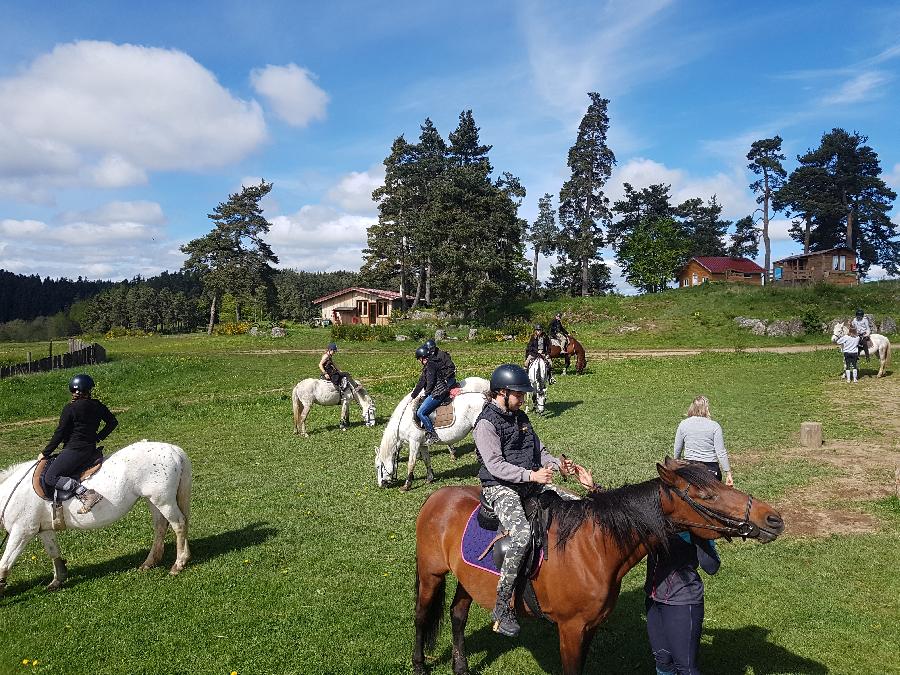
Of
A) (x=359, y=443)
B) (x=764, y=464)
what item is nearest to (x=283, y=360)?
(x=359, y=443)

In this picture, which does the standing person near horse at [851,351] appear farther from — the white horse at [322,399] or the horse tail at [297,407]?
the horse tail at [297,407]

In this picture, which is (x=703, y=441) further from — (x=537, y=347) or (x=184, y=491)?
(x=537, y=347)

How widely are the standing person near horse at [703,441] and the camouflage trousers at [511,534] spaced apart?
4719mm

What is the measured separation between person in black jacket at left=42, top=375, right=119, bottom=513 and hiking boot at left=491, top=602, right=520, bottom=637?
19.6 feet

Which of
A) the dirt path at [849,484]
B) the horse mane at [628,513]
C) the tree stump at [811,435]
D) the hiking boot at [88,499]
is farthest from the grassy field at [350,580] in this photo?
the horse mane at [628,513]

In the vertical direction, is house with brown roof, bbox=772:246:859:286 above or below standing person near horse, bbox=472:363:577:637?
above

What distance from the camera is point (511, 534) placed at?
489 centimetres

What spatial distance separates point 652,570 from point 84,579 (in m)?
8.09

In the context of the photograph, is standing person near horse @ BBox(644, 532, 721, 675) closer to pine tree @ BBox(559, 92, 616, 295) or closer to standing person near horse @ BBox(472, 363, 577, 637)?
standing person near horse @ BBox(472, 363, 577, 637)

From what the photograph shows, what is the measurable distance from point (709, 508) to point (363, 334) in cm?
4289

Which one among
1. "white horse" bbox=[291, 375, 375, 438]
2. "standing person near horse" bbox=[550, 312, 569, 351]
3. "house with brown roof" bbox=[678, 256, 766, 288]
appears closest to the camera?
"white horse" bbox=[291, 375, 375, 438]

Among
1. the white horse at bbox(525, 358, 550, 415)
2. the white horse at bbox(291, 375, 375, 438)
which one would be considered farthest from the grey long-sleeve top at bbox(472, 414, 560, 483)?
the white horse at bbox(525, 358, 550, 415)

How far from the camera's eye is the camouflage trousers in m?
4.85

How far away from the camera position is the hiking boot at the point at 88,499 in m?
7.77
